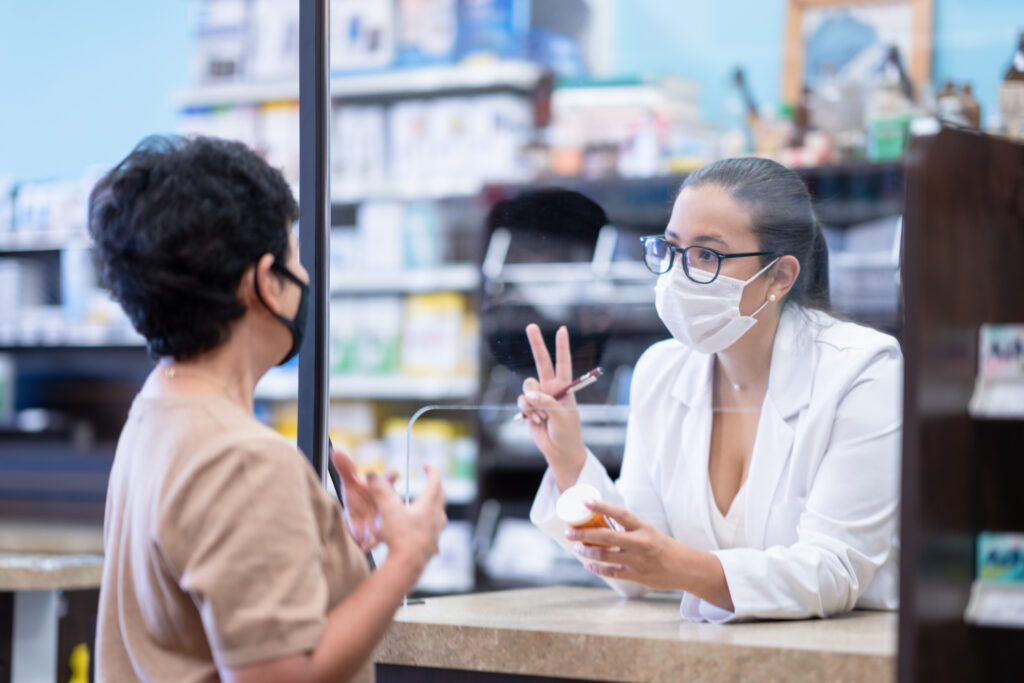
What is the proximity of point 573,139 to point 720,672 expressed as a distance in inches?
132

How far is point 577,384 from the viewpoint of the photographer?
2.02m

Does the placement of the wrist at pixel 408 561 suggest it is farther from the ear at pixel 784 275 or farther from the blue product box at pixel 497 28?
the blue product box at pixel 497 28

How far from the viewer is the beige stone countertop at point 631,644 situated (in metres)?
1.46

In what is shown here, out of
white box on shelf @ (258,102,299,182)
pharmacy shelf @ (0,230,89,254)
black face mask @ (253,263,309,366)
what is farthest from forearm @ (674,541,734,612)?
pharmacy shelf @ (0,230,89,254)

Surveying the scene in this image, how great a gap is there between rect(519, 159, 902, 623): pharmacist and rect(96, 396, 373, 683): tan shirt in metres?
0.55

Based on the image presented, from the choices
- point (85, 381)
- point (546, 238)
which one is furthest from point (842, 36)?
point (85, 381)

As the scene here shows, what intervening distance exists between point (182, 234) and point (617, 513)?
725 mm

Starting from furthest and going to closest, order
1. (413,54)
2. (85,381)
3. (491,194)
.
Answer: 1. (85,381)
2. (413,54)
3. (491,194)

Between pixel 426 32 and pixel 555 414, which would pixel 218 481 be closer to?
pixel 555 414

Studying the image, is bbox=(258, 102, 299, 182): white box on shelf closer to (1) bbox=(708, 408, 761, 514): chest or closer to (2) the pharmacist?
(2) the pharmacist

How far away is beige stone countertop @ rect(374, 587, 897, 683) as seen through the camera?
1455 mm

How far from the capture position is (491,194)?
4.85m

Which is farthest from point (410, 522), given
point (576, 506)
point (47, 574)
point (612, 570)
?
point (47, 574)

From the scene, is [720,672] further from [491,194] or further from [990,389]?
[491,194]
